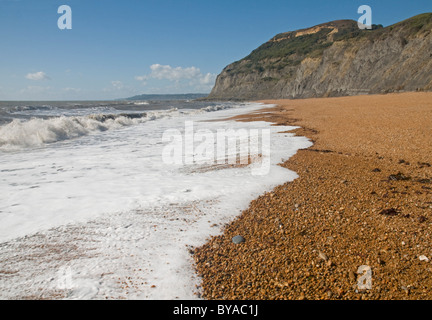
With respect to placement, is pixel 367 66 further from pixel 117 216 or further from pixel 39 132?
pixel 117 216

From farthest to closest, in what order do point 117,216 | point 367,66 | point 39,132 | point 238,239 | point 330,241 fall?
point 367,66 < point 39,132 < point 117,216 < point 238,239 < point 330,241

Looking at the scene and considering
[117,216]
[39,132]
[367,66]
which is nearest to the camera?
[117,216]

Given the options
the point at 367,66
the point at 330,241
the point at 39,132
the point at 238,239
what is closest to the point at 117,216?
the point at 238,239

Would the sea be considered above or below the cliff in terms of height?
below

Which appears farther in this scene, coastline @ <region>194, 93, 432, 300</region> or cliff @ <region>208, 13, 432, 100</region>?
cliff @ <region>208, 13, 432, 100</region>

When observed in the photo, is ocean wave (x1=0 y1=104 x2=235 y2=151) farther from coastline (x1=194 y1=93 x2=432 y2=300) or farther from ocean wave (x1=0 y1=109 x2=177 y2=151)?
coastline (x1=194 y1=93 x2=432 y2=300)

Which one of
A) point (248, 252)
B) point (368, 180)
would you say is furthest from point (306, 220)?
point (368, 180)

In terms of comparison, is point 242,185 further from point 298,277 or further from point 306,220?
point 298,277

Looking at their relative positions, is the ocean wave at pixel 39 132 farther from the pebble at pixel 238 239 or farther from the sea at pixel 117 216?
the pebble at pixel 238 239

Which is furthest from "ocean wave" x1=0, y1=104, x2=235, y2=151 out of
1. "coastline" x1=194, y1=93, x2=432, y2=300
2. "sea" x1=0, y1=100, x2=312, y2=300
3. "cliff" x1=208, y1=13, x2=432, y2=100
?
"cliff" x1=208, y1=13, x2=432, y2=100

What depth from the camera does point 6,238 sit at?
322cm

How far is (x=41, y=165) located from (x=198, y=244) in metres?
6.21

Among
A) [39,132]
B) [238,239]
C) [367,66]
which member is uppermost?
[367,66]

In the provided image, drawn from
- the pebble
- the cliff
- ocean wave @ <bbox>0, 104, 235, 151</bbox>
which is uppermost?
the cliff
